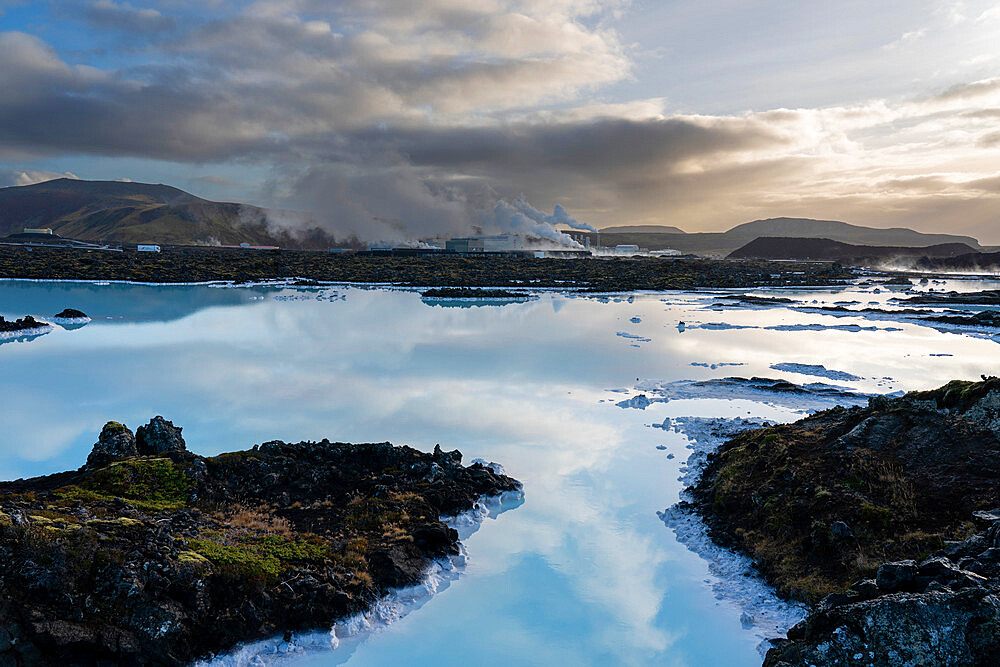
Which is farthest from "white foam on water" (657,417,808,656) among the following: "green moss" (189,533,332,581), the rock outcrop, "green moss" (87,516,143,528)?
"green moss" (87,516,143,528)

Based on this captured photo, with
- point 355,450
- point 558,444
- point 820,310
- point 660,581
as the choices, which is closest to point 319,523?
point 355,450

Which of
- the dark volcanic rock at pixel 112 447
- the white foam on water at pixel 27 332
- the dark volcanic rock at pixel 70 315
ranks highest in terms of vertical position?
the dark volcanic rock at pixel 70 315

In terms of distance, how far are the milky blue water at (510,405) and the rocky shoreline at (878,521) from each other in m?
1.31

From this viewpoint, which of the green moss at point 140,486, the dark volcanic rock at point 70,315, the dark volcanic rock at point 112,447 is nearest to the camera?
the green moss at point 140,486

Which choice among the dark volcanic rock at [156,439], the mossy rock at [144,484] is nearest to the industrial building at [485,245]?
the dark volcanic rock at [156,439]

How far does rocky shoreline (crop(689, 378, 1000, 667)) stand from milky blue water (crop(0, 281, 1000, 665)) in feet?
4.30

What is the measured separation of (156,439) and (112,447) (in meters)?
0.88

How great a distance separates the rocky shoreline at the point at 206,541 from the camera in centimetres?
746

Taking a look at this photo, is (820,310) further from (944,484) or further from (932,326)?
(944,484)

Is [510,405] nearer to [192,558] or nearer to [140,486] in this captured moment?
[140,486]

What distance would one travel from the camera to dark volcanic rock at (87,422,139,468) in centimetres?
1308

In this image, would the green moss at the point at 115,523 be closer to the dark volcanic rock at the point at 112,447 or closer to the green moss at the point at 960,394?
the dark volcanic rock at the point at 112,447

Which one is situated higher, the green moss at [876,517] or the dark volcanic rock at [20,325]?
the dark volcanic rock at [20,325]

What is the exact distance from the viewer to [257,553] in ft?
31.1
